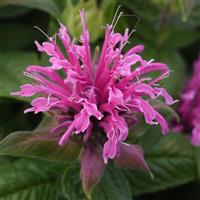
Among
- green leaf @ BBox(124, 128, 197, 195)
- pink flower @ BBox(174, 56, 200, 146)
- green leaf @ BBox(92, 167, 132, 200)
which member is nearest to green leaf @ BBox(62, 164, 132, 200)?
green leaf @ BBox(92, 167, 132, 200)

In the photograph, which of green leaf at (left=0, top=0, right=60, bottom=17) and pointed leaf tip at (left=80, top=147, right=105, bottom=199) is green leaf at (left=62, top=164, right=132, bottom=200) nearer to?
pointed leaf tip at (left=80, top=147, right=105, bottom=199)

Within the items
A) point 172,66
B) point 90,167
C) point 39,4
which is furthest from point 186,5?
point 90,167

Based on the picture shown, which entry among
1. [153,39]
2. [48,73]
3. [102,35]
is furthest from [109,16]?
[48,73]

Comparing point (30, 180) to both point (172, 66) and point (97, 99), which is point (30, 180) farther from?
point (172, 66)

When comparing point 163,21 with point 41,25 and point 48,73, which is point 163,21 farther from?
point 48,73

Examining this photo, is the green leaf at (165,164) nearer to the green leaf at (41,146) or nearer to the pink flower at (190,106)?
the pink flower at (190,106)

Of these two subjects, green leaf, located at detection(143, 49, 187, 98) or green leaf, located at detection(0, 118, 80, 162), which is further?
green leaf, located at detection(143, 49, 187, 98)
